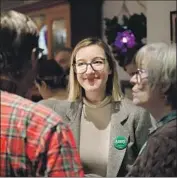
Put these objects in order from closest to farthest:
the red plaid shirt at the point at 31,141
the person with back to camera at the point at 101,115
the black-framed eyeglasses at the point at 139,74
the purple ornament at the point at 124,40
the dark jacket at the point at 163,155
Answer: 1. the red plaid shirt at the point at 31,141
2. the dark jacket at the point at 163,155
3. the black-framed eyeglasses at the point at 139,74
4. the person with back to camera at the point at 101,115
5. the purple ornament at the point at 124,40

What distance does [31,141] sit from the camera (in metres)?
0.65

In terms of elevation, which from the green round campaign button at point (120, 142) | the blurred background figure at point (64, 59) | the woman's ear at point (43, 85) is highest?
the blurred background figure at point (64, 59)

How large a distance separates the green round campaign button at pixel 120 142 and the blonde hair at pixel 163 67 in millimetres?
276

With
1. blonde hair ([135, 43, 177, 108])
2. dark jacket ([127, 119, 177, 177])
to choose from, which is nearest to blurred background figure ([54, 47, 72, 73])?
blonde hair ([135, 43, 177, 108])

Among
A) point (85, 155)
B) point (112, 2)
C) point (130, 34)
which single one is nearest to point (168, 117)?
point (85, 155)

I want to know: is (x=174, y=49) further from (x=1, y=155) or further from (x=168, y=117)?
(x=1, y=155)

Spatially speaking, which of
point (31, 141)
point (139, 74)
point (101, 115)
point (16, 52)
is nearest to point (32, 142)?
point (31, 141)

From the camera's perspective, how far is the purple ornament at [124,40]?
80.4 inches

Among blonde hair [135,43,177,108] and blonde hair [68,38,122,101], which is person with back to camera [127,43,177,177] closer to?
blonde hair [135,43,177,108]

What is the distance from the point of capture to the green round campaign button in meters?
1.16

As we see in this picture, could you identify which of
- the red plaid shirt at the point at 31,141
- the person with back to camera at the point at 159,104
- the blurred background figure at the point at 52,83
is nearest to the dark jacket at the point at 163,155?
the person with back to camera at the point at 159,104

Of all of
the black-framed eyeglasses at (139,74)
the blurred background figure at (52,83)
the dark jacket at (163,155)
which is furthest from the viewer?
the blurred background figure at (52,83)

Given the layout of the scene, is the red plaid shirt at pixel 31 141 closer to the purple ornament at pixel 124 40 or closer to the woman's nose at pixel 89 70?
the woman's nose at pixel 89 70

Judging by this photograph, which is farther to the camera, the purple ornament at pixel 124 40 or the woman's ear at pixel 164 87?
the purple ornament at pixel 124 40
